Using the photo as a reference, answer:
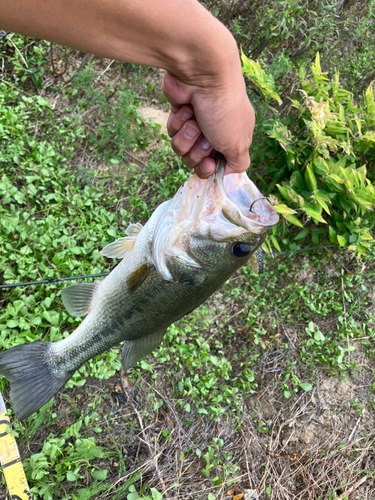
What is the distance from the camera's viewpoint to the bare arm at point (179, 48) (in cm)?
100

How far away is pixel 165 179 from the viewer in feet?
13.1

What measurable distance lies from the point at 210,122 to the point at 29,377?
71.5 inches

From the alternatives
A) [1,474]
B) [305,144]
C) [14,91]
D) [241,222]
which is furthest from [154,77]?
[1,474]

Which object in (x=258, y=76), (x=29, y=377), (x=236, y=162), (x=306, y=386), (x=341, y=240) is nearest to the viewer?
(x=236, y=162)

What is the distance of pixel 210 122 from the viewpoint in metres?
1.46

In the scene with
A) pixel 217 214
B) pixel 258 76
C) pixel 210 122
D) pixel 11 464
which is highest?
pixel 210 122

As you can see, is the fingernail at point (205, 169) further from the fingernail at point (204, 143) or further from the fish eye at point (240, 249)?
the fish eye at point (240, 249)

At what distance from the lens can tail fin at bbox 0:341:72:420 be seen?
6.82 feet

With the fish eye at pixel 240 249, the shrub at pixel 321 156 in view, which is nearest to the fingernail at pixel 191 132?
the fish eye at pixel 240 249

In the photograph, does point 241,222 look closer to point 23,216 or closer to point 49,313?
point 49,313

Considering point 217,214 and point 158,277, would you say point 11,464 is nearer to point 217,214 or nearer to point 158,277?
point 158,277

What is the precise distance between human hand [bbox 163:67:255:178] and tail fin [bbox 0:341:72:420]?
152 centimetres

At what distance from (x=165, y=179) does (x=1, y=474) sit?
122 inches

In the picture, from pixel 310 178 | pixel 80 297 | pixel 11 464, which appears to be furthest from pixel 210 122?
pixel 11 464
